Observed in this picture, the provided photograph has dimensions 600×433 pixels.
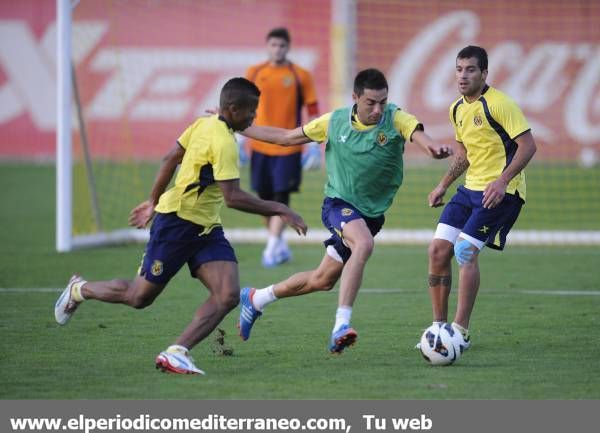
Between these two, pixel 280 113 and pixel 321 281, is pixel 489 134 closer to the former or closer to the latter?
pixel 321 281

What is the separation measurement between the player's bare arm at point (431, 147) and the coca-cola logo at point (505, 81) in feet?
59.3

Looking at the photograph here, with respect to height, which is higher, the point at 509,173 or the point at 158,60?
the point at 158,60

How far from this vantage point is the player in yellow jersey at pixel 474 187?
8.20 m

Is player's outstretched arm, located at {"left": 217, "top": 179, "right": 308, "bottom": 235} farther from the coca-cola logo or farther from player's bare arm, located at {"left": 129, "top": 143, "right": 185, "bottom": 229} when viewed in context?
the coca-cola logo

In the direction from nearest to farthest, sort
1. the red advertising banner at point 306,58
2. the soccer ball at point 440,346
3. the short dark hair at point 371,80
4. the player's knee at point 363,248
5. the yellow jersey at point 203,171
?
the yellow jersey at point 203,171
the soccer ball at point 440,346
the player's knee at point 363,248
the short dark hair at point 371,80
the red advertising banner at point 306,58

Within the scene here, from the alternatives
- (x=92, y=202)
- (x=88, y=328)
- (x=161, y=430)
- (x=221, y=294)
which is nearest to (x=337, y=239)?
(x=221, y=294)

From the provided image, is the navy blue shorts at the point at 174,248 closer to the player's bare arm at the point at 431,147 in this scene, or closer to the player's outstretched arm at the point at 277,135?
the player's outstretched arm at the point at 277,135

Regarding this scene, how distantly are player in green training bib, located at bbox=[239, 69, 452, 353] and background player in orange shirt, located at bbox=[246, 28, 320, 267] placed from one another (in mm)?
5105

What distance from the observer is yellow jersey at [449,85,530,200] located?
8.23 metres

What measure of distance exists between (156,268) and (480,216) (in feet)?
7.65

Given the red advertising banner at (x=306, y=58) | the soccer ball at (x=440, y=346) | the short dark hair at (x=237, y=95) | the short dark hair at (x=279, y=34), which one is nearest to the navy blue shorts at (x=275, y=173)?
the short dark hair at (x=279, y=34)

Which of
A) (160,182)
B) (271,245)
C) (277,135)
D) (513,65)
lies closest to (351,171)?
→ (277,135)

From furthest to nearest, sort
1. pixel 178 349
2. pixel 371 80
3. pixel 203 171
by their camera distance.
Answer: pixel 371 80
pixel 203 171
pixel 178 349

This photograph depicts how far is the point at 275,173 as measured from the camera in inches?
540
